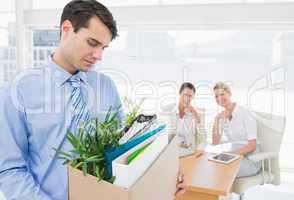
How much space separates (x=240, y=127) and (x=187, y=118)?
0.46m

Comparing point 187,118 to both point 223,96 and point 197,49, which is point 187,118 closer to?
point 223,96

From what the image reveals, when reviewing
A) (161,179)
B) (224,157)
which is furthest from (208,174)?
(161,179)

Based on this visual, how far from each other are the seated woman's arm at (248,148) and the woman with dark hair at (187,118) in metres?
0.41

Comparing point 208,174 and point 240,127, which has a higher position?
point 240,127

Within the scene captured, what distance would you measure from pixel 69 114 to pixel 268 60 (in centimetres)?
268

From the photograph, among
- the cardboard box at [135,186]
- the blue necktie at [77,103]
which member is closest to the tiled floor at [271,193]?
the blue necktie at [77,103]

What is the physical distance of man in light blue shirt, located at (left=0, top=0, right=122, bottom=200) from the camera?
921 millimetres

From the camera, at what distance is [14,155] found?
927 mm

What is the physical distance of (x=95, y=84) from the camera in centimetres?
126

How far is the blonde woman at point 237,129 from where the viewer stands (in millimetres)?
2612

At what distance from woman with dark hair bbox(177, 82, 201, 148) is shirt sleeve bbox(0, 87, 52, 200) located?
65.9 inches

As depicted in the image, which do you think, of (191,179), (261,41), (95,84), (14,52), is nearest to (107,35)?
(95,84)

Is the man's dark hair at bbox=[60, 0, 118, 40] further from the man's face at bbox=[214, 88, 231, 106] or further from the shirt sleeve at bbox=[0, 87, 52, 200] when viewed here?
the man's face at bbox=[214, 88, 231, 106]

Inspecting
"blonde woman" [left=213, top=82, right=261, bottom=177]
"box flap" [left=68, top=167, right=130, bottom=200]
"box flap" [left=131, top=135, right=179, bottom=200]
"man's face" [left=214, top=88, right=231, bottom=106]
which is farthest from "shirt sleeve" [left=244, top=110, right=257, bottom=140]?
"box flap" [left=68, top=167, right=130, bottom=200]
